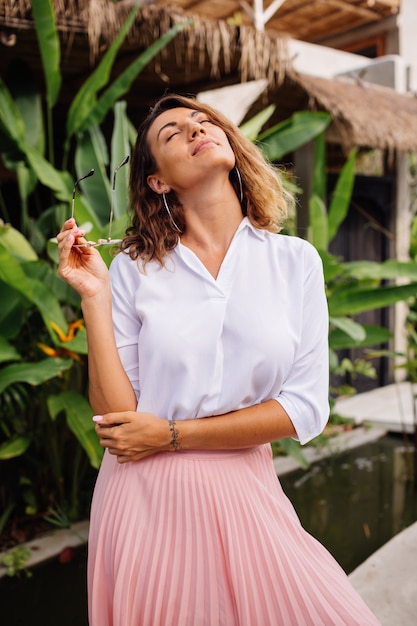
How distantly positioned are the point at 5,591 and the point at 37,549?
312 millimetres

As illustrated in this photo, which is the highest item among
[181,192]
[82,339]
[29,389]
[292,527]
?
[181,192]

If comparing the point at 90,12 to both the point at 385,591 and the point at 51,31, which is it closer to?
the point at 51,31

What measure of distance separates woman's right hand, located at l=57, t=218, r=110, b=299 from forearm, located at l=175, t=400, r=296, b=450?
327mm

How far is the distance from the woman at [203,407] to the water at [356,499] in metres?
2.13

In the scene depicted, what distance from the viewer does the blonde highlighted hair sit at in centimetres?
152

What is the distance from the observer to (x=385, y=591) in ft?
8.96

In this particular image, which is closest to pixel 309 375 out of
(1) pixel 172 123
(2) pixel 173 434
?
(2) pixel 173 434

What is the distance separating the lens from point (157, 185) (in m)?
1.52

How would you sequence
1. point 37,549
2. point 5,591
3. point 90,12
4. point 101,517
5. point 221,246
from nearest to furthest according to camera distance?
point 101,517, point 221,246, point 5,591, point 37,549, point 90,12

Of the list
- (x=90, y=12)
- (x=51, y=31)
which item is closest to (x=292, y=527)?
(x=51, y=31)

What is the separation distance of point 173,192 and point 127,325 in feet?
1.10

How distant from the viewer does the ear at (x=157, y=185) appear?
151 cm

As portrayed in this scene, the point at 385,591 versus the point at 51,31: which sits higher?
the point at 51,31

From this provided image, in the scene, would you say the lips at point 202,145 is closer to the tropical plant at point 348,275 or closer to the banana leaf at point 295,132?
the tropical plant at point 348,275
